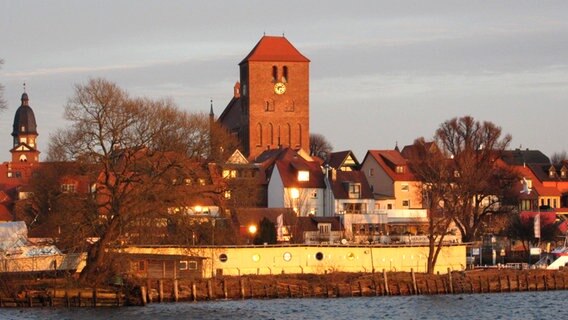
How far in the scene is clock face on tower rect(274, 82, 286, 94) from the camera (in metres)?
157

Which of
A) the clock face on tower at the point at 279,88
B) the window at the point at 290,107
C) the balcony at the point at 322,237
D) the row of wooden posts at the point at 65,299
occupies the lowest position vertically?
the row of wooden posts at the point at 65,299

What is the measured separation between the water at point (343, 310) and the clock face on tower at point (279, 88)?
78.4 metres

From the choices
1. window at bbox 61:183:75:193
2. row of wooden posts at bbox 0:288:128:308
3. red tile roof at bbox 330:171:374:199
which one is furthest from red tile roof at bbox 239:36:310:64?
row of wooden posts at bbox 0:288:128:308

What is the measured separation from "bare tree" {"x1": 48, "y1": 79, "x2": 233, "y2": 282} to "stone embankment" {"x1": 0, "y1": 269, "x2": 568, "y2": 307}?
2.64m

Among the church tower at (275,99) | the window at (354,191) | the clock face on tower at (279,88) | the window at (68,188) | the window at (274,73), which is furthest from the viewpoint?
the window at (274,73)

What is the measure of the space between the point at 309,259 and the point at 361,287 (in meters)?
7.74

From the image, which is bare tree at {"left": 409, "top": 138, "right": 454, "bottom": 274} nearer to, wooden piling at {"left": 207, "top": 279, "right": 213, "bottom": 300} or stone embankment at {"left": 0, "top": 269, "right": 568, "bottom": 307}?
stone embankment at {"left": 0, "top": 269, "right": 568, "bottom": 307}

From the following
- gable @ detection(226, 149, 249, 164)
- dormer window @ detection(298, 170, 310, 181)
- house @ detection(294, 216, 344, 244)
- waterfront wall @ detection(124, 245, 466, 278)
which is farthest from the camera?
gable @ detection(226, 149, 249, 164)

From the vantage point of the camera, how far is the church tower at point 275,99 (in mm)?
156125

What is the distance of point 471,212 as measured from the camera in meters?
112

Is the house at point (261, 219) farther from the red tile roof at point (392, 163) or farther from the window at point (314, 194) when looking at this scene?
the red tile roof at point (392, 163)

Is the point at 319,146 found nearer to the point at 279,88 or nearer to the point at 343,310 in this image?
the point at 279,88

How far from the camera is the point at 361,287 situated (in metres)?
80.5

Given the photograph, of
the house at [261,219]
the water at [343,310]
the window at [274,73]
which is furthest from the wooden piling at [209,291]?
the window at [274,73]
